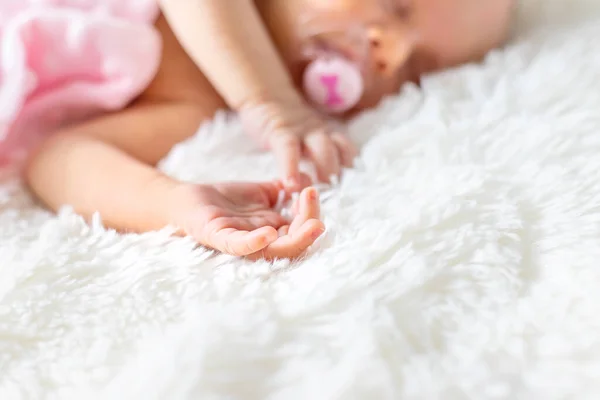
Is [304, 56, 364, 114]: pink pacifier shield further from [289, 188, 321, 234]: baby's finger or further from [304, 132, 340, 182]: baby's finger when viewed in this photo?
[289, 188, 321, 234]: baby's finger

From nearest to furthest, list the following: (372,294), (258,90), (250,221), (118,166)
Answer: (372,294)
(250,221)
(118,166)
(258,90)

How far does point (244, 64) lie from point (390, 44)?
180 mm

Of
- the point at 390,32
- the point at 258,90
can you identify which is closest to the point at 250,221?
the point at 258,90

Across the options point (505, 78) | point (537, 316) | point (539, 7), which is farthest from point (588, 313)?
point (539, 7)

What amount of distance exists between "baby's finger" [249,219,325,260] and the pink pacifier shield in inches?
13.9

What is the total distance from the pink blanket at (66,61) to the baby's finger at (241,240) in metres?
0.33

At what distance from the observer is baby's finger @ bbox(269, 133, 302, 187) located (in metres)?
0.57

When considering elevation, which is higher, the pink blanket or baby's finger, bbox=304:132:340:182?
the pink blanket

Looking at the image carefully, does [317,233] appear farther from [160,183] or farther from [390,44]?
[390,44]

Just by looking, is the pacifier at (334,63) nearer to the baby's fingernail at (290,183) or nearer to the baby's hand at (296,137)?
the baby's hand at (296,137)

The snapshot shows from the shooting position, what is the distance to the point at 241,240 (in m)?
0.43

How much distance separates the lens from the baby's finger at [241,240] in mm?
420

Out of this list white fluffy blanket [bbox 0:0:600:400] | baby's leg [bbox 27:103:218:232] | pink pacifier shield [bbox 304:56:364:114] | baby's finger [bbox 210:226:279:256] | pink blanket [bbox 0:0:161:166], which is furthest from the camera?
pink pacifier shield [bbox 304:56:364:114]

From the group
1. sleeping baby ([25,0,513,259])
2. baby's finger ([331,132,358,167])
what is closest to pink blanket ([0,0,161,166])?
sleeping baby ([25,0,513,259])
